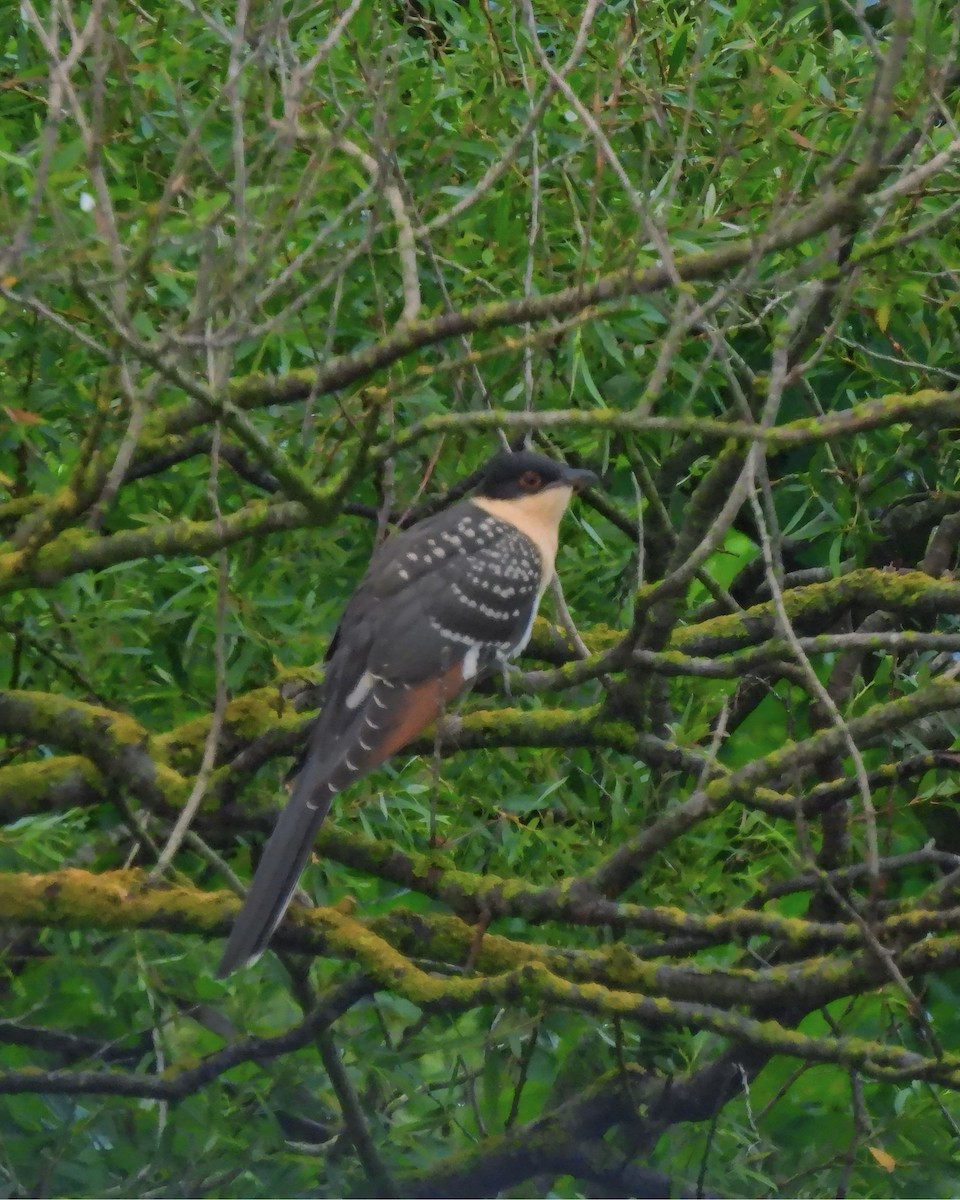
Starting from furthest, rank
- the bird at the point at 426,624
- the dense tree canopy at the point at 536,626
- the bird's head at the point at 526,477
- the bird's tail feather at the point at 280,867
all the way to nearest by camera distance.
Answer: the bird's head at the point at 526,477 → the bird at the point at 426,624 → the bird's tail feather at the point at 280,867 → the dense tree canopy at the point at 536,626

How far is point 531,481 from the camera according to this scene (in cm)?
356

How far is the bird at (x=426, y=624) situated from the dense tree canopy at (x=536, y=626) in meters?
0.09

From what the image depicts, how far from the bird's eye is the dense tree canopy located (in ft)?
0.41

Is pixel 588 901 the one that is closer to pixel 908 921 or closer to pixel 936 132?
pixel 908 921

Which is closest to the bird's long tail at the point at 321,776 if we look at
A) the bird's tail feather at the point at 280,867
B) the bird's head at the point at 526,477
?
the bird's tail feather at the point at 280,867

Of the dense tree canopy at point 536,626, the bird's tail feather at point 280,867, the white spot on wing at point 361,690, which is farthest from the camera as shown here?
the white spot on wing at point 361,690

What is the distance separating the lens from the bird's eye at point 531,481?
353cm

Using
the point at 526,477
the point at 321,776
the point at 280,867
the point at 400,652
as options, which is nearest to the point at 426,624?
the point at 400,652

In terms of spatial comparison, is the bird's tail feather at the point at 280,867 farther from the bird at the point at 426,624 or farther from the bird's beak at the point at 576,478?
the bird's beak at the point at 576,478

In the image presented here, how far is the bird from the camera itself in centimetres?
296

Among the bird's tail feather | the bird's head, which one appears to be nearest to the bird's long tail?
the bird's tail feather

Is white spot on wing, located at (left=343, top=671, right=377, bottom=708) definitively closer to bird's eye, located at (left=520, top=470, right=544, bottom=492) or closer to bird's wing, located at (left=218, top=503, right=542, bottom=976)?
bird's wing, located at (left=218, top=503, right=542, bottom=976)

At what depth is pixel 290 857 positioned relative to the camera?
2812mm

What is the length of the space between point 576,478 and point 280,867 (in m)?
1.13
